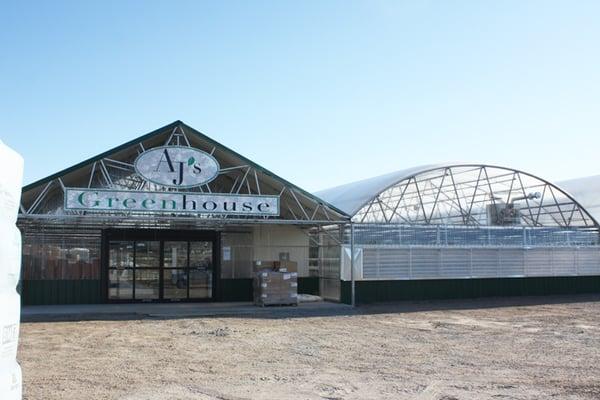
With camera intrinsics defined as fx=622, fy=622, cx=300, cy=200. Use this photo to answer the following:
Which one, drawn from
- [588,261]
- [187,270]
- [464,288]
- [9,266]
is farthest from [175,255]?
[9,266]

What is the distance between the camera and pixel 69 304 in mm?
20188

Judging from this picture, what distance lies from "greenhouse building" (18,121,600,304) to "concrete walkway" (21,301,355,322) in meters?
1.03

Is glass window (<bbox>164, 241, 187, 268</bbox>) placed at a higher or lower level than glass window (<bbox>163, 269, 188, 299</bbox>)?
higher

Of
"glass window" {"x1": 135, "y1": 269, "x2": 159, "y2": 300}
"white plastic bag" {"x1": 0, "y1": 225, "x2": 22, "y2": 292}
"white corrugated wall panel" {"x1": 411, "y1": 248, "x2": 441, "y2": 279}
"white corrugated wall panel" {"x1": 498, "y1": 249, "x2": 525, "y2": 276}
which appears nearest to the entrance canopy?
"glass window" {"x1": 135, "y1": 269, "x2": 159, "y2": 300}

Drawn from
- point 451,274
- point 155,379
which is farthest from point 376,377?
point 451,274

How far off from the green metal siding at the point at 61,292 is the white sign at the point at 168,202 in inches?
204

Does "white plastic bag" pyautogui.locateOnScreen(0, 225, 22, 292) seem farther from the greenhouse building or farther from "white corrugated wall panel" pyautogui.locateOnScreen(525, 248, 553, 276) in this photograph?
"white corrugated wall panel" pyautogui.locateOnScreen(525, 248, 553, 276)

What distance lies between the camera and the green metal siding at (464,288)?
20.2 metres

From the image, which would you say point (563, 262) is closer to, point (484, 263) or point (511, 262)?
point (511, 262)

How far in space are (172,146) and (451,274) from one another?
34.5ft

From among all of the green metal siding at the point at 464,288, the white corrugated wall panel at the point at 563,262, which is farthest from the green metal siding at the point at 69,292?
the white corrugated wall panel at the point at 563,262

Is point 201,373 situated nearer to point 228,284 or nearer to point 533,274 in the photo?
point 228,284

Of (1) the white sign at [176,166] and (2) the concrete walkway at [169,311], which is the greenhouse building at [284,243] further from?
(2) the concrete walkway at [169,311]

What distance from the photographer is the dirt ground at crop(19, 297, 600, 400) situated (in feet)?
26.0
